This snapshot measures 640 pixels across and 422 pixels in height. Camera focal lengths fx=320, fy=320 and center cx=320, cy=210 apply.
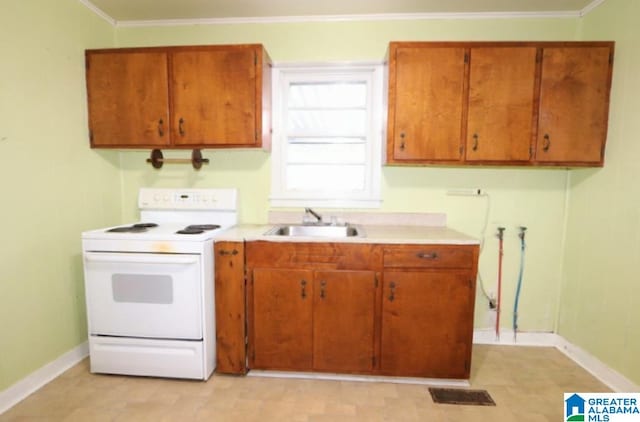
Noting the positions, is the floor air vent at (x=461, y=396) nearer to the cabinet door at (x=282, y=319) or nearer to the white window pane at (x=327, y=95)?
the cabinet door at (x=282, y=319)

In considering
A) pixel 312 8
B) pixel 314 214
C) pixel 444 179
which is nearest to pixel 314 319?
pixel 314 214

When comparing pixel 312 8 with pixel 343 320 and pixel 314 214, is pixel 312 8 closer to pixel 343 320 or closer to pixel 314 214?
pixel 314 214

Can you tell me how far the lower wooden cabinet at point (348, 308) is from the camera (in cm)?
192

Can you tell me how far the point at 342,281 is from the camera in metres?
1.94

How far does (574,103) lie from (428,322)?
5.50 feet

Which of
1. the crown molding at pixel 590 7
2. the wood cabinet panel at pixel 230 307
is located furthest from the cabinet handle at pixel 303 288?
the crown molding at pixel 590 7

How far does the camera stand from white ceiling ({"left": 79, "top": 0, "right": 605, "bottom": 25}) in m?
2.19

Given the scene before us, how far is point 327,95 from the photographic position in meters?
2.53

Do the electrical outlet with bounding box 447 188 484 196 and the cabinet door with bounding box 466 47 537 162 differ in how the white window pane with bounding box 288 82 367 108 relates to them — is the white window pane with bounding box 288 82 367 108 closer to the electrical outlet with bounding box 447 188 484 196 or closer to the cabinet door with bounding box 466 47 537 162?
the cabinet door with bounding box 466 47 537 162

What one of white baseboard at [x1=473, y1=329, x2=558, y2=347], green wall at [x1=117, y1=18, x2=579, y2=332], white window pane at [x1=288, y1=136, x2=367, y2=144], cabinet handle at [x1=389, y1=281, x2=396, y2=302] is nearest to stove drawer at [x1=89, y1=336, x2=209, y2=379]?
green wall at [x1=117, y1=18, x2=579, y2=332]

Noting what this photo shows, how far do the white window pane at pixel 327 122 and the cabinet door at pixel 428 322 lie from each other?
120cm

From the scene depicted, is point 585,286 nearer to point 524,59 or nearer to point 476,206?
point 476,206

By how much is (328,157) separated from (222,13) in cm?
131

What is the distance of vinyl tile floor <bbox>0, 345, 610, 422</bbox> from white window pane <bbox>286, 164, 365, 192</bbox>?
54.7 inches
